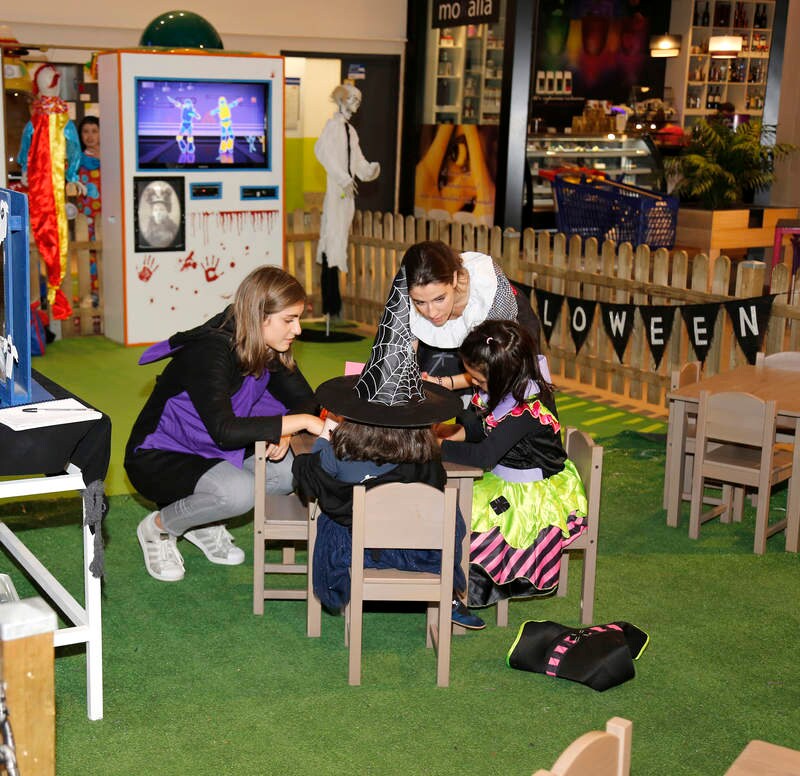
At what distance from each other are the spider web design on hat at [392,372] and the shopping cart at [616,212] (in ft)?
20.7

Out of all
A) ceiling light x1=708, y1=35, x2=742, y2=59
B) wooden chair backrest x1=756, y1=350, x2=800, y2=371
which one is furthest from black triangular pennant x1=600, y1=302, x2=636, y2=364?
ceiling light x1=708, y1=35, x2=742, y2=59

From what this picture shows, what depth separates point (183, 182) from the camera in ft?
29.4

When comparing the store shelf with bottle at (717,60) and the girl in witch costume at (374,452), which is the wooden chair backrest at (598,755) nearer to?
the girl in witch costume at (374,452)

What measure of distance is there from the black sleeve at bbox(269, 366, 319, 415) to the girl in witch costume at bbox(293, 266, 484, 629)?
60 centimetres

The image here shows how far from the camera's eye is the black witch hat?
374 cm

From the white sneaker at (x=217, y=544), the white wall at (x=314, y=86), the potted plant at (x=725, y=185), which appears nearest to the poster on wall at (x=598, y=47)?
the white wall at (x=314, y=86)

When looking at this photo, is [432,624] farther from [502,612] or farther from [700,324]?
[700,324]

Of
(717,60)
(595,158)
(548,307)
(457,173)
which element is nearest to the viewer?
(548,307)

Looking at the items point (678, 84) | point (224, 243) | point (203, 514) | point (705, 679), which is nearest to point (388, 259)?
point (224, 243)

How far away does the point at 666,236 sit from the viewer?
33.8ft

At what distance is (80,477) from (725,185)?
9548 mm

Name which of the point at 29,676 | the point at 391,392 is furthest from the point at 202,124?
the point at 29,676

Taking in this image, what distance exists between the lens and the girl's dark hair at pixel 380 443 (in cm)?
377

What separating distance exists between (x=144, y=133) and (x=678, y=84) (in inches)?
378
